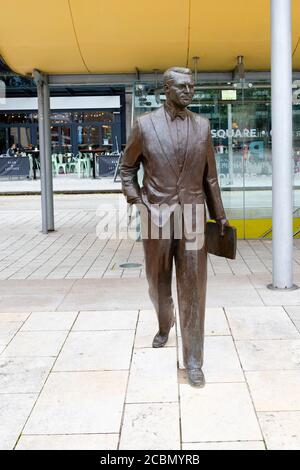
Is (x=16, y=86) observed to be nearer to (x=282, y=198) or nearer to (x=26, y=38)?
(x=26, y=38)

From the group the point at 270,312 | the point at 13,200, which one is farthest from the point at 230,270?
the point at 13,200

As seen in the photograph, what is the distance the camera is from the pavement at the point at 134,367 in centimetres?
347

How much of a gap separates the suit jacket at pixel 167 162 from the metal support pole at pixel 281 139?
275 centimetres

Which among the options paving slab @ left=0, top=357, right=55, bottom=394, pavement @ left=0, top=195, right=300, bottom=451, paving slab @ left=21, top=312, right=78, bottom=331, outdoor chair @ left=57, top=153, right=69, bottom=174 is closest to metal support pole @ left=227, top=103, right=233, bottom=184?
pavement @ left=0, top=195, right=300, bottom=451

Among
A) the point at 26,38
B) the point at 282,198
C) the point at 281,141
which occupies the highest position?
the point at 26,38

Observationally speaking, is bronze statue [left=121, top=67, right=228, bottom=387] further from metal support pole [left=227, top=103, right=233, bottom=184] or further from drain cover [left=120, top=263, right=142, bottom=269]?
metal support pole [left=227, top=103, right=233, bottom=184]

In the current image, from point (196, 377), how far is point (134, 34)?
6.37 m

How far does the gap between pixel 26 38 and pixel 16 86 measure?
22271 millimetres

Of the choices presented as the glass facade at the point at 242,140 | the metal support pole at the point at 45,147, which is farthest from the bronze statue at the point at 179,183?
the metal support pole at the point at 45,147

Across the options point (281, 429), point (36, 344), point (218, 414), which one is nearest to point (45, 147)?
point (36, 344)

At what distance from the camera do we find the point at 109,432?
11.4 feet

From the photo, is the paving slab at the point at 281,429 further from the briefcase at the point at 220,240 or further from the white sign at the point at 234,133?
the white sign at the point at 234,133

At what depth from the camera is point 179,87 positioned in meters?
4.05

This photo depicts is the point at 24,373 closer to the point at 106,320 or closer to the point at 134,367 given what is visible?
the point at 134,367
